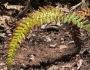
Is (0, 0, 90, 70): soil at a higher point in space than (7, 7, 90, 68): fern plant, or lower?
lower

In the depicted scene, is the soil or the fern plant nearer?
the fern plant

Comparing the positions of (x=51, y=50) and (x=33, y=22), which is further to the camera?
(x=51, y=50)

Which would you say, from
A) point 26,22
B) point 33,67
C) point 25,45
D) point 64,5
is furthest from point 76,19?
point 64,5

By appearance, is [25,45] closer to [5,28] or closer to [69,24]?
[5,28]

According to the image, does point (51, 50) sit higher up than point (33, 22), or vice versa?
point (33, 22)
